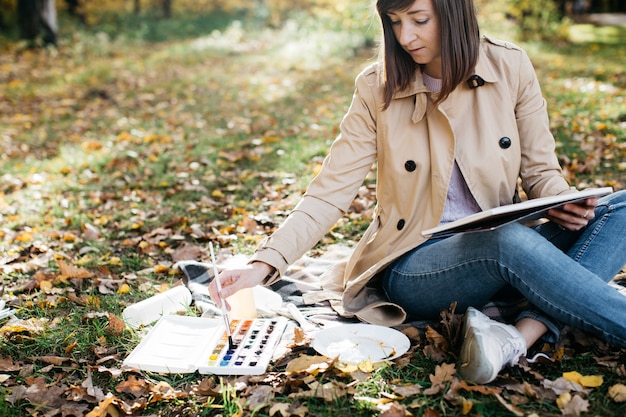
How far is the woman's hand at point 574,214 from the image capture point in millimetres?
2223

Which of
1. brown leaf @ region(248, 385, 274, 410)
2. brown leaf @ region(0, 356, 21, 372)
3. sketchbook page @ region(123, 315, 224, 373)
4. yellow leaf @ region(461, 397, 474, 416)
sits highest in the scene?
yellow leaf @ region(461, 397, 474, 416)

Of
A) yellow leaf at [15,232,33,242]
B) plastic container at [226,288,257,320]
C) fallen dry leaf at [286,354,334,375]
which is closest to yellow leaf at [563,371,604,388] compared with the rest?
fallen dry leaf at [286,354,334,375]

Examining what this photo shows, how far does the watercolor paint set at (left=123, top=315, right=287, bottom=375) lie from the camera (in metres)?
2.31

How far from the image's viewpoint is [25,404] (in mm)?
2268

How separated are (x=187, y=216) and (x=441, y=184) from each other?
2.29 m

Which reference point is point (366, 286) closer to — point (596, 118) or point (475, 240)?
point (475, 240)

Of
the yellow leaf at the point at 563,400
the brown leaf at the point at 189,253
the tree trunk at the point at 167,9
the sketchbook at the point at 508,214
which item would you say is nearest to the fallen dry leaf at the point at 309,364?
the sketchbook at the point at 508,214

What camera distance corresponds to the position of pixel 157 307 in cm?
286

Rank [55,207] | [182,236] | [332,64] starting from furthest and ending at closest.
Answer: [332,64], [55,207], [182,236]

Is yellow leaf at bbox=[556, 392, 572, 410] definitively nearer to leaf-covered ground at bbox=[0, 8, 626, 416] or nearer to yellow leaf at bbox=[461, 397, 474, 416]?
leaf-covered ground at bbox=[0, 8, 626, 416]

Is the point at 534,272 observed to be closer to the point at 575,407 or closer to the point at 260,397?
the point at 575,407

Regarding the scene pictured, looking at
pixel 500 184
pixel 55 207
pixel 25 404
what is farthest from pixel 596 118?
pixel 25 404

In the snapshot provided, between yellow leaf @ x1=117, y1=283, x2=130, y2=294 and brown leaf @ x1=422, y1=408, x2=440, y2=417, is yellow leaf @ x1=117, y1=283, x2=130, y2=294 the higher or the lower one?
the lower one

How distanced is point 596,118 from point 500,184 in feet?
13.1
